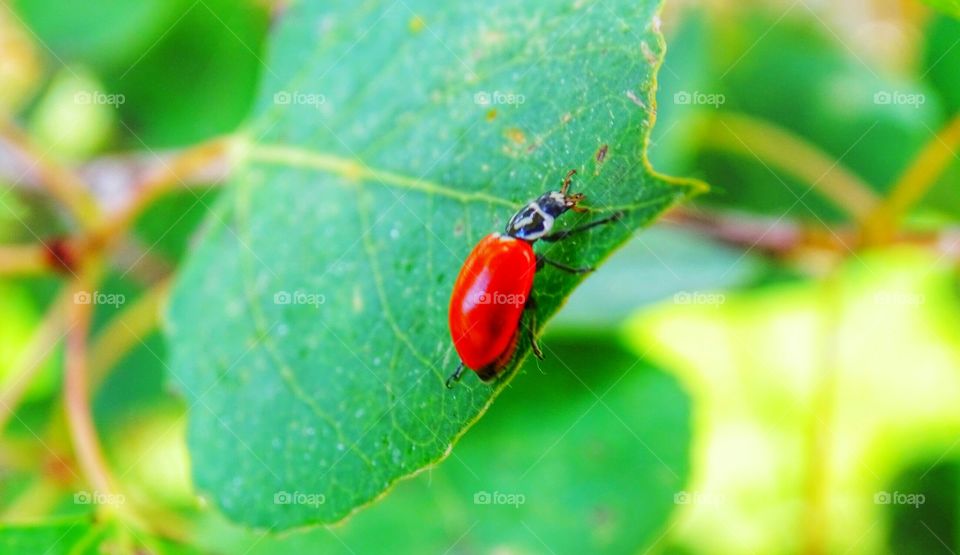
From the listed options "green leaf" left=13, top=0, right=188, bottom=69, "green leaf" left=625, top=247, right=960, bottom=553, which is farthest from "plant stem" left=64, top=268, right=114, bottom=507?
"green leaf" left=625, top=247, right=960, bottom=553

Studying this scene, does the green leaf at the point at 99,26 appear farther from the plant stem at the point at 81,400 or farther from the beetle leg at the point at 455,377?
the beetle leg at the point at 455,377

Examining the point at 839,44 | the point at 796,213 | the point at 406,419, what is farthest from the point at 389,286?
the point at 839,44

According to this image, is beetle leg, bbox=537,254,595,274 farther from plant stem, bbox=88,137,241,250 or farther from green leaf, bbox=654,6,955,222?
green leaf, bbox=654,6,955,222

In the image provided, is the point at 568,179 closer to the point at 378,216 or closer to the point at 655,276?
the point at 378,216

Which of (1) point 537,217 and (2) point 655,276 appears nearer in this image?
(1) point 537,217

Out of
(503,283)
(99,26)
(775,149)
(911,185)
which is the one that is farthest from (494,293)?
(99,26)

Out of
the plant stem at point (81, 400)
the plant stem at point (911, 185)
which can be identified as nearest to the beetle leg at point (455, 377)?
the plant stem at point (81, 400)

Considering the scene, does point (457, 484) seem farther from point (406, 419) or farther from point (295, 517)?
point (406, 419)
